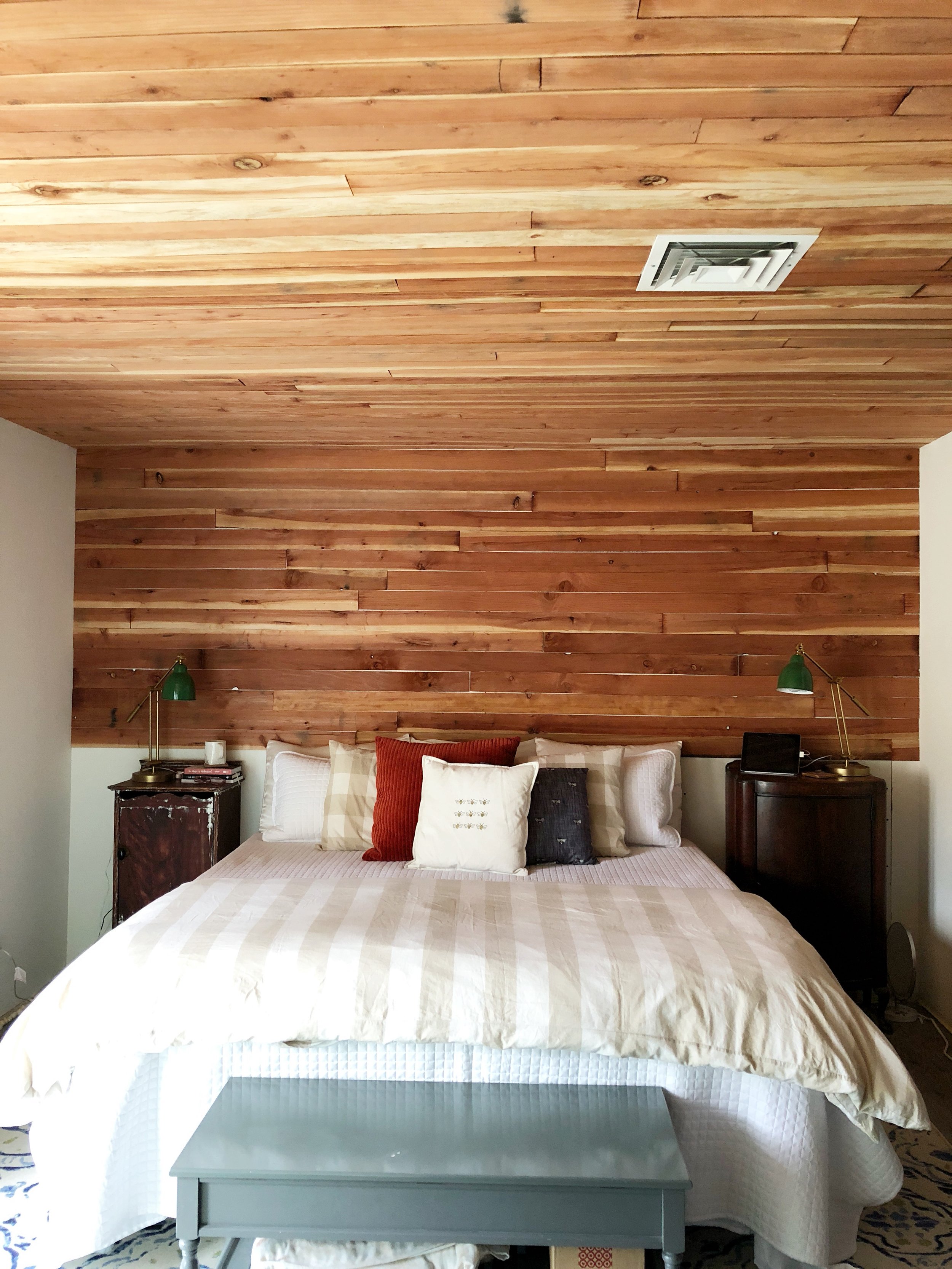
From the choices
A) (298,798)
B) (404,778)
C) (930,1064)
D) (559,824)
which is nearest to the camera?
(930,1064)

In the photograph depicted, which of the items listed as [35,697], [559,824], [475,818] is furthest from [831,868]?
[35,697]

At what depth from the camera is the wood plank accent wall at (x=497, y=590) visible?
399 cm

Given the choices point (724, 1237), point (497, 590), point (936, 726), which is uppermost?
point (497, 590)

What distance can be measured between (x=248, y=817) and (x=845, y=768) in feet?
8.44

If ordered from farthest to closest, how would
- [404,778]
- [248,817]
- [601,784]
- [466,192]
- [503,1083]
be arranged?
[248,817] < [601,784] < [404,778] < [503,1083] < [466,192]

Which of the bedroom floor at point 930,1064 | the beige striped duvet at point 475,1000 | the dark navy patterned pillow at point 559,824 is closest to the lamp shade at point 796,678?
the dark navy patterned pillow at point 559,824

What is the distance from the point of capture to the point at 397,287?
2.26 m

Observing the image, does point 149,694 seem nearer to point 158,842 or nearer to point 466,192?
point 158,842

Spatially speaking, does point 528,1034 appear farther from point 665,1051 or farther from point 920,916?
point 920,916

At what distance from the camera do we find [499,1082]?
220cm

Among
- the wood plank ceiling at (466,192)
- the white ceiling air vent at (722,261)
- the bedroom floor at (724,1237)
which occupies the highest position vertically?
the wood plank ceiling at (466,192)

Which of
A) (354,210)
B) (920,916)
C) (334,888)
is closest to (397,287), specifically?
(354,210)

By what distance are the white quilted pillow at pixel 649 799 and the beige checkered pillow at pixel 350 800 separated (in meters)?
1.01

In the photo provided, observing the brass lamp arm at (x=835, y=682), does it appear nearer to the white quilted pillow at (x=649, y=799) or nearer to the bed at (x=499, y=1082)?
the white quilted pillow at (x=649, y=799)
